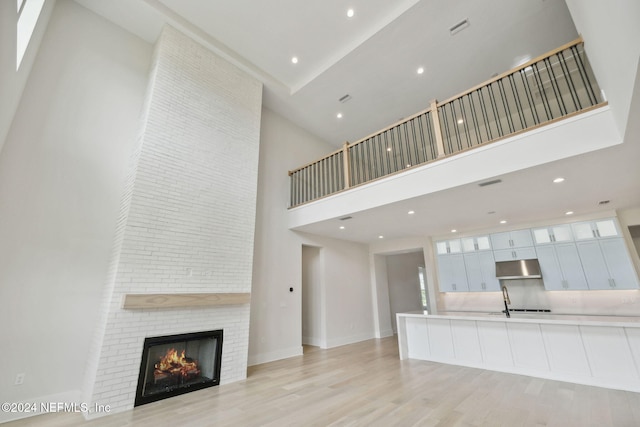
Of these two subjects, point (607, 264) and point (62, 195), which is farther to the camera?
point (607, 264)

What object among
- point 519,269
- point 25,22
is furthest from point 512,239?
point 25,22

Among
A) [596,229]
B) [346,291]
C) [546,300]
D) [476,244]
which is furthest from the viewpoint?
[346,291]

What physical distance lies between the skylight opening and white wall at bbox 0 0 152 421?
60 centimetres

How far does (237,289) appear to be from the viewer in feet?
15.1

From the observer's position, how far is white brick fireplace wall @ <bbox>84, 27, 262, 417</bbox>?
11.2 feet

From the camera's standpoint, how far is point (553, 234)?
18.5 feet

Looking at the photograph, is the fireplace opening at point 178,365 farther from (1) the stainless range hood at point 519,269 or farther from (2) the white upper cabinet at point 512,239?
(2) the white upper cabinet at point 512,239

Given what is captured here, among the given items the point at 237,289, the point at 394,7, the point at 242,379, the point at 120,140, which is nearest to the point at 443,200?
the point at 394,7

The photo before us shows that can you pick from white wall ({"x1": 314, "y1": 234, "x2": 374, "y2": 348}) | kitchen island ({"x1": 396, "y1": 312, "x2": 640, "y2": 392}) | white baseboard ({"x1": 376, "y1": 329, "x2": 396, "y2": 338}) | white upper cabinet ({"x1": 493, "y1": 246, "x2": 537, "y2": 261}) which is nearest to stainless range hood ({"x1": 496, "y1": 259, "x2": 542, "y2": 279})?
white upper cabinet ({"x1": 493, "y1": 246, "x2": 537, "y2": 261})

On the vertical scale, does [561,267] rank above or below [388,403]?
above

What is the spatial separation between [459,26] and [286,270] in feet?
19.3

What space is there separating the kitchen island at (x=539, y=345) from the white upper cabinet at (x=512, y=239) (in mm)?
2114

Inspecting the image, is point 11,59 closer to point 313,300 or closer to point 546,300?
point 313,300

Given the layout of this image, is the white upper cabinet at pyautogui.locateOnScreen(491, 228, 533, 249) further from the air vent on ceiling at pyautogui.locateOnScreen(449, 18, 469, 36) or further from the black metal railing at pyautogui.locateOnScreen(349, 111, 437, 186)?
the air vent on ceiling at pyautogui.locateOnScreen(449, 18, 469, 36)
